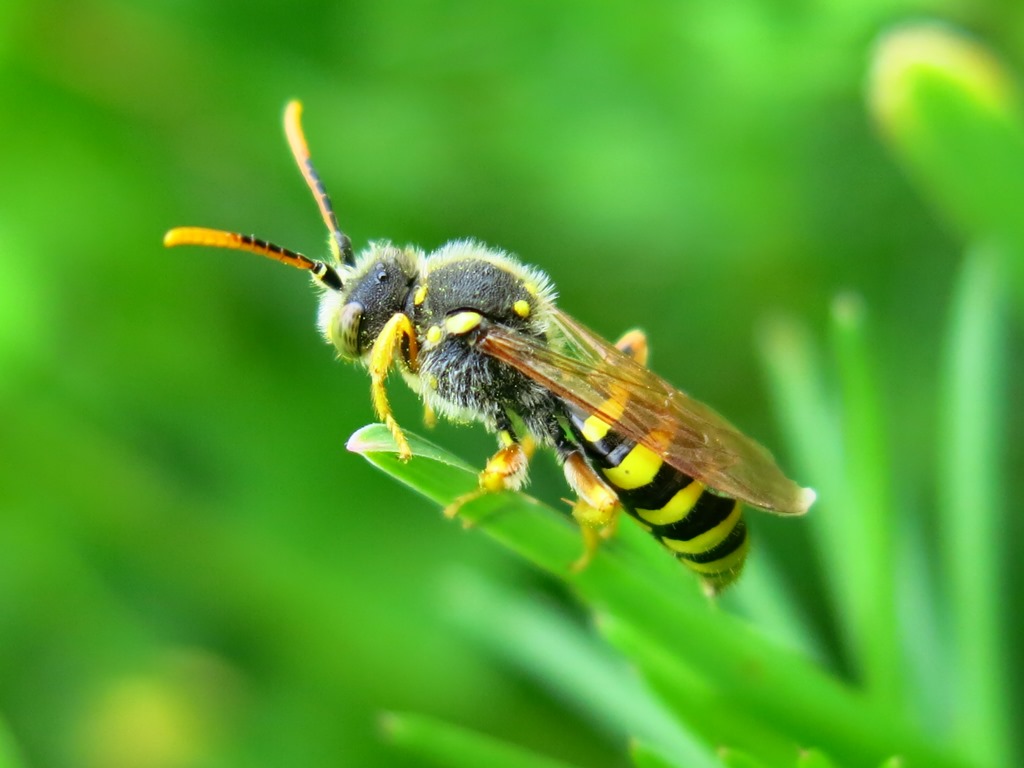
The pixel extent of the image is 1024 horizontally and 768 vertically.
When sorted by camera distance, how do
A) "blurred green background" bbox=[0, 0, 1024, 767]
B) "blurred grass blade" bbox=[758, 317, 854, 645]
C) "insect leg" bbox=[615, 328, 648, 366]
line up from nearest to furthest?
"blurred grass blade" bbox=[758, 317, 854, 645] < "insect leg" bbox=[615, 328, 648, 366] < "blurred green background" bbox=[0, 0, 1024, 767]

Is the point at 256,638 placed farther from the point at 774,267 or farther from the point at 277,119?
the point at 774,267

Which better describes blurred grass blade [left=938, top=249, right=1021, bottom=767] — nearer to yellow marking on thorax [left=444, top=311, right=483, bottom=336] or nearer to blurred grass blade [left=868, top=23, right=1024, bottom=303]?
blurred grass blade [left=868, top=23, right=1024, bottom=303]

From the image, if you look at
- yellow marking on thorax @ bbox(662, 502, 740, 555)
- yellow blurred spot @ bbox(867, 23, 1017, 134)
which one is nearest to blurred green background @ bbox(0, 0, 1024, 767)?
yellow blurred spot @ bbox(867, 23, 1017, 134)

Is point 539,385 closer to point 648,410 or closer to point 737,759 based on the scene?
point 648,410

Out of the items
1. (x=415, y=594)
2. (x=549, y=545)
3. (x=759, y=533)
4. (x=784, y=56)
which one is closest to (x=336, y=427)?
(x=415, y=594)

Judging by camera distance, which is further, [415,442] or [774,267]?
[774,267]
